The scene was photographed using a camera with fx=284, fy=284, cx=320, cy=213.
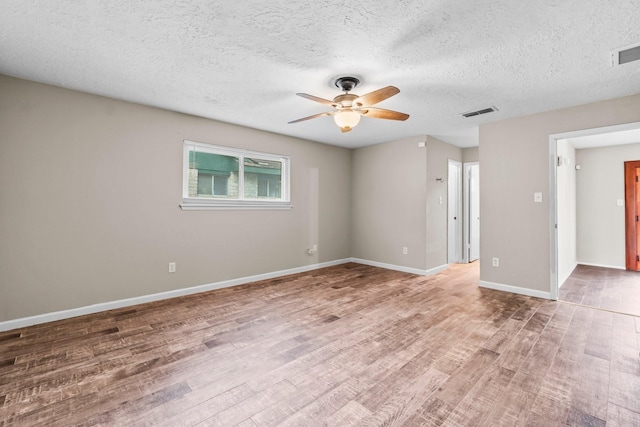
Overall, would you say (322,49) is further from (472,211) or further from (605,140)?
(605,140)

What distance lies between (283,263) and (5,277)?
319cm

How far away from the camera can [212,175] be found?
4105mm

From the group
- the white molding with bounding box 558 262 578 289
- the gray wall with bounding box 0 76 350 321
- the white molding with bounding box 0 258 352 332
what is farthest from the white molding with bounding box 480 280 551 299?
the gray wall with bounding box 0 76 350 321

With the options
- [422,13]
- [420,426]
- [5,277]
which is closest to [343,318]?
[420,426]

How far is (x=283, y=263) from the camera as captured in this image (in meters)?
4.83

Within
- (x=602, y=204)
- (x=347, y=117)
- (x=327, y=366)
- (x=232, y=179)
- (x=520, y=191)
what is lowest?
(x=327, y=366)

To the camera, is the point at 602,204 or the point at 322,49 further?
the point at 602,204

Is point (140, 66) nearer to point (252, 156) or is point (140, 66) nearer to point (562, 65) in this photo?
point (252, 156)

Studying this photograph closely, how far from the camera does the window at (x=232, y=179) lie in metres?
3.90

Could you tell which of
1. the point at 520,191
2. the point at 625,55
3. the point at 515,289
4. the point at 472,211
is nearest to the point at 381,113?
the point at 625,55

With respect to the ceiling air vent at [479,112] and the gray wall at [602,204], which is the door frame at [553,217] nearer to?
the ceiling air vent at [479,112]

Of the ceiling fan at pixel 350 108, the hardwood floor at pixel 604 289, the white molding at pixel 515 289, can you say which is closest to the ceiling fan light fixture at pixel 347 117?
the ceiling fan at pixel 350 108

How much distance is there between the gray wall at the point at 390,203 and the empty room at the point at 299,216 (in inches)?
2.2

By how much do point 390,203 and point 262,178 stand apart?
2.38 metres
